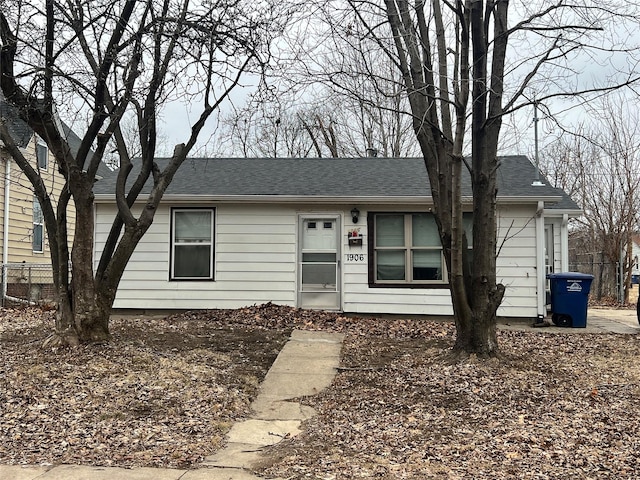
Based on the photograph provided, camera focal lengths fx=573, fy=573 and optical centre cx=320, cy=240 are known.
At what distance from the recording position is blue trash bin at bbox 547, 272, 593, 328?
10117 millimetres

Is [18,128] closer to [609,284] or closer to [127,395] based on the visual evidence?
[127,395]

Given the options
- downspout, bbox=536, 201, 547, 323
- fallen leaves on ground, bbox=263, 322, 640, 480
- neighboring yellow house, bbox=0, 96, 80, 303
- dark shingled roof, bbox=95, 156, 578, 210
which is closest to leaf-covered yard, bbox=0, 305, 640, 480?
fallen leaves on ground, bbox=263, 322, 640, 480

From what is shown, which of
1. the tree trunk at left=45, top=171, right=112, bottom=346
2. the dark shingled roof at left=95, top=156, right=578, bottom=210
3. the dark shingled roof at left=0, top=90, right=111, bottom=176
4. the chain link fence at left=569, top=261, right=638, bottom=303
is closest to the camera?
the tree trunk at left=45, top=171, right=112, bottom=346

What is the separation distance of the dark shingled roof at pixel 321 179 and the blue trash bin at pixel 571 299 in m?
1.52

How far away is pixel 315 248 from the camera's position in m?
10.9

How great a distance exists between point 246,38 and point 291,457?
5.52 meters

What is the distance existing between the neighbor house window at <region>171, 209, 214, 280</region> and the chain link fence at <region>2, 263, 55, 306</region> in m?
4.31

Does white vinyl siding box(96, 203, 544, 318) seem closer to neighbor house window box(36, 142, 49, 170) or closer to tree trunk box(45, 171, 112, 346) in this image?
tree trunk box(45, 171, 112, 346)

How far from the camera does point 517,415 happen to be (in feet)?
16.3

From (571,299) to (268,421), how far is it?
710 cm

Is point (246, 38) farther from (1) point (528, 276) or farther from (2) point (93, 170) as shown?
(1) point (528, 276)

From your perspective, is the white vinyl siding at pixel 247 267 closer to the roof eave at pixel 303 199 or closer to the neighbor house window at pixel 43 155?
the roof eave at pixel 303 199

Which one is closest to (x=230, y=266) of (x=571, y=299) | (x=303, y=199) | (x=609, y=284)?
(x=303, y=199)

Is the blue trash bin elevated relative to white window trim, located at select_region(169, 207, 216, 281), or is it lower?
lower
